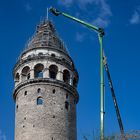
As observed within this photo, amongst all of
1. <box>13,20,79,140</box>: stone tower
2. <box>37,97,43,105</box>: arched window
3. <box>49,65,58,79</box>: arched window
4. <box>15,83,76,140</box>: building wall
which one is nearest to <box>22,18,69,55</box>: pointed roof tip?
<box>13,20,79,140</box>: stone tower

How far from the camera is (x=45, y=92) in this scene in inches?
1683

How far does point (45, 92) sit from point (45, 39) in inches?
267

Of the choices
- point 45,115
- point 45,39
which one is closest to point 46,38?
point 45,39

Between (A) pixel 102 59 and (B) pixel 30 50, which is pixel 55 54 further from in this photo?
(A) pixel 102 59

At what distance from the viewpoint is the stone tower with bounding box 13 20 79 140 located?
41281mm

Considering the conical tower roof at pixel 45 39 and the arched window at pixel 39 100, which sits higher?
the conical tower roof at pixel 45 39

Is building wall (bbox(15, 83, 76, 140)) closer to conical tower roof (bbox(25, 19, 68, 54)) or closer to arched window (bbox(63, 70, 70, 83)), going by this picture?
arched window (bbox(63, 70, 70, 83))

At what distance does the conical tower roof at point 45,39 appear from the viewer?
46688 millimetres

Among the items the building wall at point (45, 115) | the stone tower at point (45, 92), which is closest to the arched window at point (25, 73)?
the stone tower at point (45, 92)

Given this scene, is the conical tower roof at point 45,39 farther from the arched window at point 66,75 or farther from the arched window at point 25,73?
the arched window at point 66,75

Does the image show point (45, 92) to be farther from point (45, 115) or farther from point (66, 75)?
point (66, 75)

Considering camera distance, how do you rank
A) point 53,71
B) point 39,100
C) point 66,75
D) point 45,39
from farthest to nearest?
point 45,39 < point 66,75 < point 53,71 < point 39,100

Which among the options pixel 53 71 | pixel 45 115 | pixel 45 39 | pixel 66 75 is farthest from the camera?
pixel 45 39

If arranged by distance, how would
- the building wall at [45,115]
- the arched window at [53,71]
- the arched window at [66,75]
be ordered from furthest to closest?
the arched window at [66,75], the arched window at [53,71], the building wall at [45,115]
